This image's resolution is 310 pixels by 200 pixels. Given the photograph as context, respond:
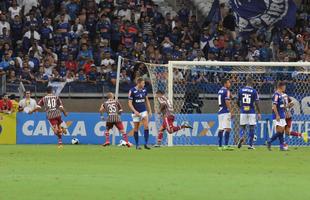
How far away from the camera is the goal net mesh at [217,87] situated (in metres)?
29.8

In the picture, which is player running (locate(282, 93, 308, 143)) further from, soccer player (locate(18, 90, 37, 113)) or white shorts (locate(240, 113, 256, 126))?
soccer player (locate(18, 90, 37, 113))

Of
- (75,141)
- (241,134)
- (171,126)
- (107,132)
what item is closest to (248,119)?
(171,126)

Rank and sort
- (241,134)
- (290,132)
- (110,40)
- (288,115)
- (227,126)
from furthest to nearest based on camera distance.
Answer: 1. (110,40)
2. (241,134)
3. (290,132)
4. (288,115)
5. (227,126)

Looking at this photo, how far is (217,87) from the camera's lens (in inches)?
1227

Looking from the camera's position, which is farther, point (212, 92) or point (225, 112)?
point (212, 92)

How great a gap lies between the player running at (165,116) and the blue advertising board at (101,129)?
99 cm

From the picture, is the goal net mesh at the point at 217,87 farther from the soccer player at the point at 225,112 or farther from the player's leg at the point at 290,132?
the soccer player at the point at 225,112

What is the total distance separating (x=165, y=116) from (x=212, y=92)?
3.43 meters

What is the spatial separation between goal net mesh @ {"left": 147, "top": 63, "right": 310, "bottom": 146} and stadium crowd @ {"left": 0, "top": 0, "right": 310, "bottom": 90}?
2475mm

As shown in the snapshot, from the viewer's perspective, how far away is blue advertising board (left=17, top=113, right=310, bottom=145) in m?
29.9

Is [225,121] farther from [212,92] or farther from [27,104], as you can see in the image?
[27,104]

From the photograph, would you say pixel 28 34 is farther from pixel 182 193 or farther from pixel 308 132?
pixel 182 193

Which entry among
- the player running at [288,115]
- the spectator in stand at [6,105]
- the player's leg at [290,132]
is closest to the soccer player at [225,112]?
the player running at [288,115]

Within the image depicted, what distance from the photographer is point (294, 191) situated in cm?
1299
